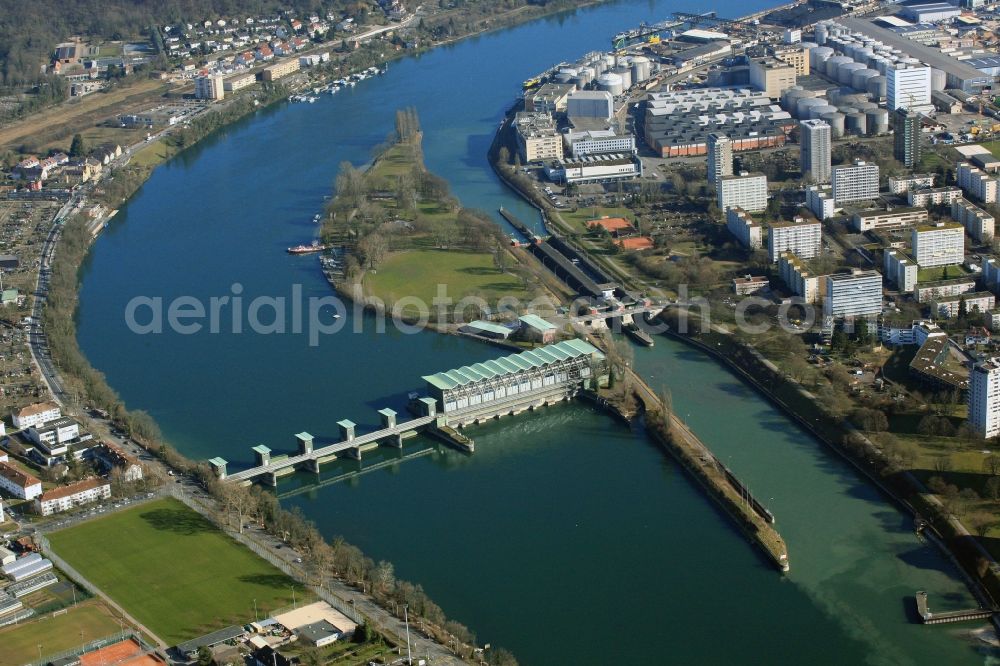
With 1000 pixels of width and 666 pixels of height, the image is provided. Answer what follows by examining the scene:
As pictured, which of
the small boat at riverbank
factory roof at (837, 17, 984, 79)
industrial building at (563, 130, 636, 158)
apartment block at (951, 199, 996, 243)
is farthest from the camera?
factory roof at (837, 17, 984, 79)

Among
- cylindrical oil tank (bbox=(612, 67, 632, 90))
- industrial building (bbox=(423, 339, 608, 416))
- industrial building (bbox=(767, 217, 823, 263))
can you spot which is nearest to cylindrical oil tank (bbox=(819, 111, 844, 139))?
cylindrical oil tank (bbox=(612, 67, 632, 90))

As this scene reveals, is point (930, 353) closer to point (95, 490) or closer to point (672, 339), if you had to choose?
point (672, 339)

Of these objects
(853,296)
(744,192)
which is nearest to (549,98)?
(744,192)

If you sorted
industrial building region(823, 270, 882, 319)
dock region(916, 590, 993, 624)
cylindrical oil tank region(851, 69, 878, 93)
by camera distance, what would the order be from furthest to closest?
1. cylindrical oil tank region(851, 69, 878, 93)
2. industrial building region(823, 270, 882, 319)
3. dock region(916, 590, 993, 624)

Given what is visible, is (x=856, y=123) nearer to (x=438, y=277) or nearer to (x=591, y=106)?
(x=591, y=106)

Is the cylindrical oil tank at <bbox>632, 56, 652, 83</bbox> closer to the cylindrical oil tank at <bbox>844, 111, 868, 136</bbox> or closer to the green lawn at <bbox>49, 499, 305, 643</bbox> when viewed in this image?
the cylindrical oil tank at <bbox>844, 111, 868, 136</bbox>
